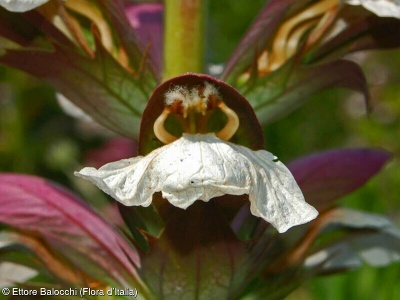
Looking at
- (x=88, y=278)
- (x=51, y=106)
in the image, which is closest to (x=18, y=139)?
(x=51, y=106)

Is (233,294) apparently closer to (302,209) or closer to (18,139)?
(302,209)

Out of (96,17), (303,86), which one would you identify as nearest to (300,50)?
(303,86)

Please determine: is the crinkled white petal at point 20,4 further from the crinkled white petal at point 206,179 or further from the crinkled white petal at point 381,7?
the crinkled white petal at point 381,7

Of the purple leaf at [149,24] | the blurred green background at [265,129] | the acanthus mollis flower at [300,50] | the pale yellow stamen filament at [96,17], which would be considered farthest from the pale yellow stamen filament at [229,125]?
the blurred green background at [265,129]

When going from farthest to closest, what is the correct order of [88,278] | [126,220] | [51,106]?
[51,106] → [88,278] → [126,220]

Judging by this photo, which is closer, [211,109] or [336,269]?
[211,109]

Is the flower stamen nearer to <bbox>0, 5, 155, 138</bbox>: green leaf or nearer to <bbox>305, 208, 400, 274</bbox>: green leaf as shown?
<bbox>0, 5, 155, 138</bbox>: green leaf

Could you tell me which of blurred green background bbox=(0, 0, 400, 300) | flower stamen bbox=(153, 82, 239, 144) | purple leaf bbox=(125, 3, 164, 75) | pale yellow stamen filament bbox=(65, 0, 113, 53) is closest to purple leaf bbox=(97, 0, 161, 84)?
pale yellow stamen filament bbox=(65, 0, 113, 53)
